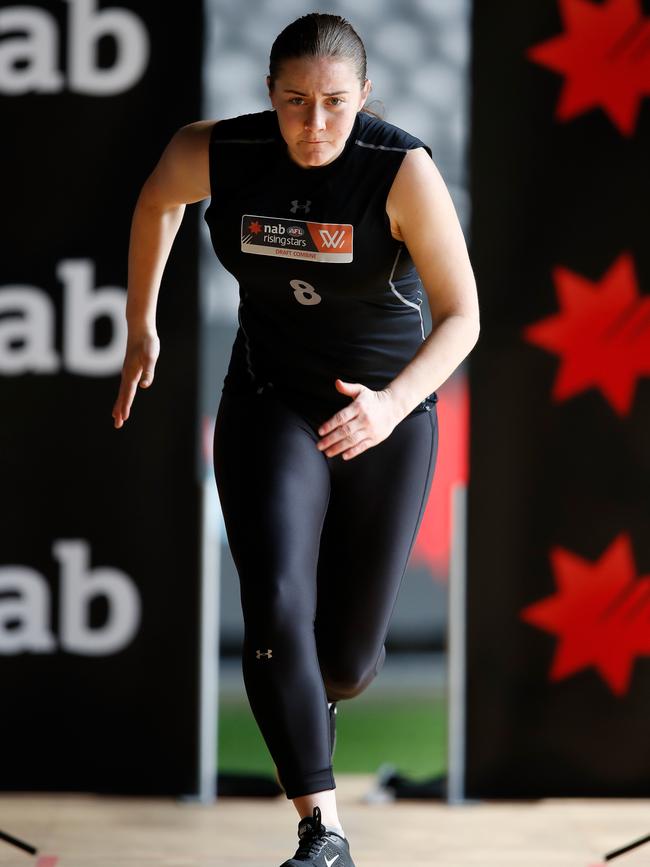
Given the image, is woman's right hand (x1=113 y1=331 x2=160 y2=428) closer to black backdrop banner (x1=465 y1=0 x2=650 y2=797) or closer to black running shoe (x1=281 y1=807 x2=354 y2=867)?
black running shoe (x1=281 y1=807 x2=354 y2=867)

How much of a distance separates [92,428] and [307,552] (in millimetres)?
1291

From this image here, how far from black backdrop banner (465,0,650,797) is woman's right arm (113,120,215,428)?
1088mm

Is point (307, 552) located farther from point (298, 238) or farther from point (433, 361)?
point (298, 238)

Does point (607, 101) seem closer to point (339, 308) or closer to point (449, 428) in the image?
point (449, 428)

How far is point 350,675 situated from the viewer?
8.07 feet

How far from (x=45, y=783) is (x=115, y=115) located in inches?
71.9

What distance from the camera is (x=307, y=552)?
2191 mm

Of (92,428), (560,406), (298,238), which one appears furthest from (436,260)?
(92,428)

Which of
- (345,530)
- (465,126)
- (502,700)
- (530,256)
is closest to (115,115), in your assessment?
(465,126)

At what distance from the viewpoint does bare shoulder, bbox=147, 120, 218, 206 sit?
2.33 metres

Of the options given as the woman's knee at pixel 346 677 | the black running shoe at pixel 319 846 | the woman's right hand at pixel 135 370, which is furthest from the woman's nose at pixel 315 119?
the black running shoe at pixel 319 846

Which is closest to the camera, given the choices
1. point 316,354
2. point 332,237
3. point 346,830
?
point 332,237

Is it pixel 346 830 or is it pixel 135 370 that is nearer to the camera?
pixel 135 370

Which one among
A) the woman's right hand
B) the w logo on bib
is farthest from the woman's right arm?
the w logo on bib
